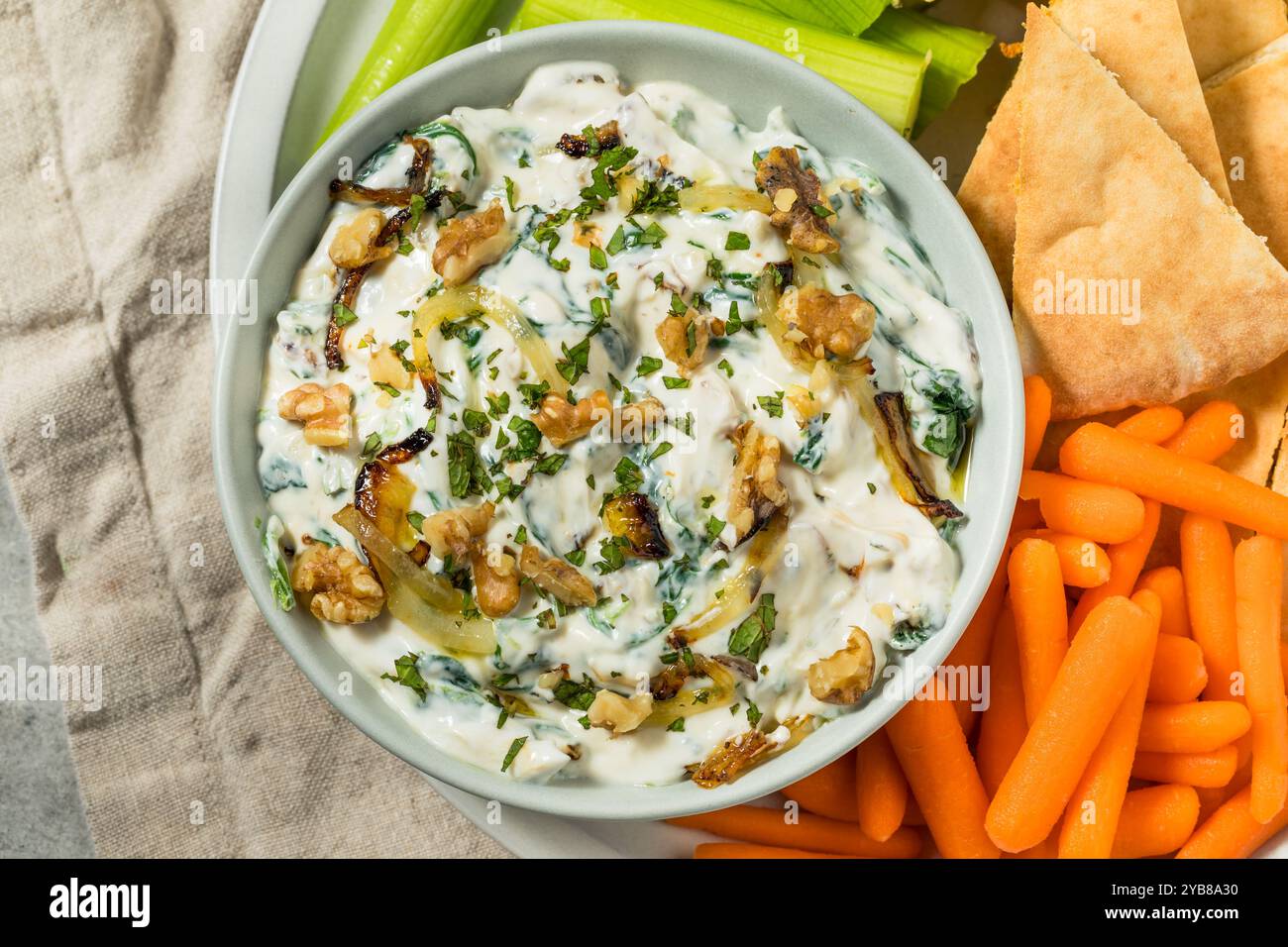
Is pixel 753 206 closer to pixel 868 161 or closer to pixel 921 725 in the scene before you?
pixel 868 161

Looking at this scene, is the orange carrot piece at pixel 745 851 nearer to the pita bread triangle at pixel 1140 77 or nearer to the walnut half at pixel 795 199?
the walnut half at pixel 795 199

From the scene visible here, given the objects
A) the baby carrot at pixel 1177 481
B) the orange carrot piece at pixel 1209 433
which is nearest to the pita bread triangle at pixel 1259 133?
the orange carrot piece at pixel 1209 433

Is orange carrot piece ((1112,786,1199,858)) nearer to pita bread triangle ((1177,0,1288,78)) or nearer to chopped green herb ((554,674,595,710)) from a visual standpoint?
chopped green herb ((554,674,595,710))

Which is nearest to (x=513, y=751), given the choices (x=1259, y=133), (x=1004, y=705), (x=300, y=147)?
(x=1004, y=705)

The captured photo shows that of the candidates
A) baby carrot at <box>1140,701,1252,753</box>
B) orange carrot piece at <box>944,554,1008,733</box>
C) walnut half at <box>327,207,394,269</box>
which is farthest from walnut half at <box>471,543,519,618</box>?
baby carrot at <box>1140,701,1252,753</box>
